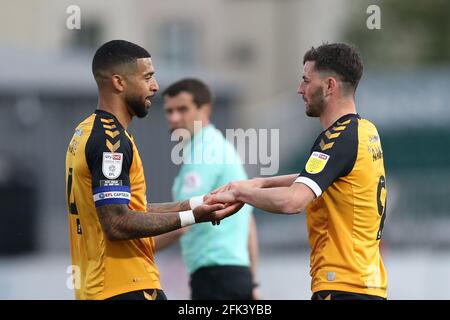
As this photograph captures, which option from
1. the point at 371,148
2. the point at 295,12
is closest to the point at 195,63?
the point at 295,12

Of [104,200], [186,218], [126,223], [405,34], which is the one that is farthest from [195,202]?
[405,34]

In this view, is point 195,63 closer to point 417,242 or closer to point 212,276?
point 417,242

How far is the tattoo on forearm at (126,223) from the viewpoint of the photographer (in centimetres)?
689

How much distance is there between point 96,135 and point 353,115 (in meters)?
1.70

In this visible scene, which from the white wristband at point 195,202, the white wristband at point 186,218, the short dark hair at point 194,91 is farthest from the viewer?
the short dark hair at point 194,91

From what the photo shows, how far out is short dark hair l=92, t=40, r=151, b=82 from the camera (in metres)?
7.27

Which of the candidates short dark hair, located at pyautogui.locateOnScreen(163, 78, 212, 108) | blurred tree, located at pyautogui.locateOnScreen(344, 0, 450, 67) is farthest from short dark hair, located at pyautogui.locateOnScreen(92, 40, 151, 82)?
blurred tree, located at pyautogui.locateOnScreen(344, 0, 450, 67)

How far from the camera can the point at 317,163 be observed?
7.01 m

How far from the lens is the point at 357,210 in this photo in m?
7.09

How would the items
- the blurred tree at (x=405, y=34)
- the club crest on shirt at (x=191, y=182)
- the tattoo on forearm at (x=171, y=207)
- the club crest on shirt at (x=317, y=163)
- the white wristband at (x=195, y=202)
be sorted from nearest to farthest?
the club crest on shirt at (x=317, y=163) < the white wristband at (x=195, y=202) < the tattoo on forearm at (x=171, y=207) < the club crest on shirt at (x=191, y=182) < the blurred tree at (x=405, y=34)

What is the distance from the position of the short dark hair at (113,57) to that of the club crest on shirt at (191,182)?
2536 millimetres

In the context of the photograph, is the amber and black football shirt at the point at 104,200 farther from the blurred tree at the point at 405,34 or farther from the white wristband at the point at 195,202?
the blurred tree at the point at 405,34

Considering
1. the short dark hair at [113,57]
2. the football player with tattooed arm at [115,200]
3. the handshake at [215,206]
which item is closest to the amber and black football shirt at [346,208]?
the handshake at [215,206]

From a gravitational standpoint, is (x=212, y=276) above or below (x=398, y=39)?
below
